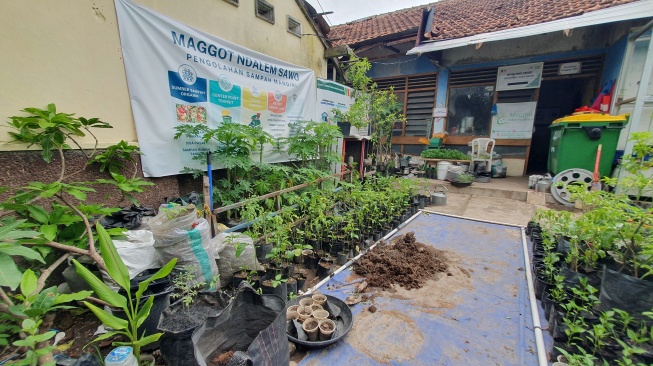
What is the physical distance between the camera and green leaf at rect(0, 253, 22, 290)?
948 millimetres

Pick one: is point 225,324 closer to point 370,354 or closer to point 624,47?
point 370,354

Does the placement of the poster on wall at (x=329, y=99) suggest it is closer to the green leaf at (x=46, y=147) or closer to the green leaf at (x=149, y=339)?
the green leaf at (x=46, y=147)

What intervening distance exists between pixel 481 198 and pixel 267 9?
553 centimetres

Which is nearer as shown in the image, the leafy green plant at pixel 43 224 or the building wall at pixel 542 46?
the leafy green plant at pixel 43 224

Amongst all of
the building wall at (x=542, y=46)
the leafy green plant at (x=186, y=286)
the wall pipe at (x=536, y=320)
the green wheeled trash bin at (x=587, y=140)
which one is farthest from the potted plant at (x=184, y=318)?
the building wall at (x=542, y=46)

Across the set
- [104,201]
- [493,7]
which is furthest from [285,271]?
[493,7]

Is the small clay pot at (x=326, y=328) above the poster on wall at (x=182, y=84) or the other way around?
the other way around

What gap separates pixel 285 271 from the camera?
7.52 ft

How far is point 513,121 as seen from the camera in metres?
6.58

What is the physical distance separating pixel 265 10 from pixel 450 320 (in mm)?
4802

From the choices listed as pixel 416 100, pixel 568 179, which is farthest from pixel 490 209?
pixel 416 100

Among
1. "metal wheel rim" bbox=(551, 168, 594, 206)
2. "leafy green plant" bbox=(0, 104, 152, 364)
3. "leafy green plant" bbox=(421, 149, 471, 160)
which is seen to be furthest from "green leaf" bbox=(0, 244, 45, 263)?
"leafy green plant" bbox=(421, 149, 471, 160)

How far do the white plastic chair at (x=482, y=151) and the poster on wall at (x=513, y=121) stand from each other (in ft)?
1.54

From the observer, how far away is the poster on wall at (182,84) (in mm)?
2520
